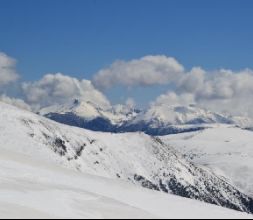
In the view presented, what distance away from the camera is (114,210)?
32.8m

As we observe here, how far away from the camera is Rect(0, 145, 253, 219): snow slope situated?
31812 millimetres

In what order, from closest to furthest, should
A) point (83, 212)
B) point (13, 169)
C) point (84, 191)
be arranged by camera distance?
point (83, 212) < point (84, 191) < point (13, 169)

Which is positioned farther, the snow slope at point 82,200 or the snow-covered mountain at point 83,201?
the snow slope at point 82,200

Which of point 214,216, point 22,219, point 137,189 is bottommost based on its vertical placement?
point 22,219

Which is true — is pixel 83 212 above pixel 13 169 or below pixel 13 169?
below

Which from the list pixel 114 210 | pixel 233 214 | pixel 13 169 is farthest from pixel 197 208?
pixel 13 169

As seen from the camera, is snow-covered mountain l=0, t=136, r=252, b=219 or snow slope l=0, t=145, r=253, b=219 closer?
snow-covered mountain l=0, t=136, r=252, b=219

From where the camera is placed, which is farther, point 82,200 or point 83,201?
point 82,200

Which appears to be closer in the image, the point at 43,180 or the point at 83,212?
the point at 83,212

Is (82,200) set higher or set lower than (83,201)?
higher

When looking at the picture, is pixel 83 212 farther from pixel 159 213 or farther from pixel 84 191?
pixel 84 191

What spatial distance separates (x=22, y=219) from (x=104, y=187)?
14.9 metres

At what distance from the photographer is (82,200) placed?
3547 cm

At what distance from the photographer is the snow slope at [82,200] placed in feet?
104
